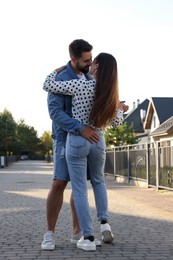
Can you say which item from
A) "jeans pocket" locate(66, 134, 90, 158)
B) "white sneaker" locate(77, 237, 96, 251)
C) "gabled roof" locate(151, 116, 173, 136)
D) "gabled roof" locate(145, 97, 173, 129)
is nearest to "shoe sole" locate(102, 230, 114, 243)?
"white sneaker" locate(77, 237, 96, 251)

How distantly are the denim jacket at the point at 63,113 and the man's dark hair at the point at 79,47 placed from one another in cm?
22

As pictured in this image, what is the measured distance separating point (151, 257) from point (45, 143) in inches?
4869

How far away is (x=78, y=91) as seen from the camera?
15.8 feet

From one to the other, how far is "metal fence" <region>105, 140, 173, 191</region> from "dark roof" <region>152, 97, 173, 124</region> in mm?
19244

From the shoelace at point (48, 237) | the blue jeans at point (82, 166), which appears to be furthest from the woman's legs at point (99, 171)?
the shoelace at point (48, 237)

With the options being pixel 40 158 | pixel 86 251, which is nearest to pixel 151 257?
pixel 86 251

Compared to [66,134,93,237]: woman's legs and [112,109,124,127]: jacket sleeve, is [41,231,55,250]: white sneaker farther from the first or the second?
[112,109,124,127]: jacket sleeve

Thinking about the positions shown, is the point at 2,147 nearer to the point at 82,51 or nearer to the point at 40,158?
the point at 40,158

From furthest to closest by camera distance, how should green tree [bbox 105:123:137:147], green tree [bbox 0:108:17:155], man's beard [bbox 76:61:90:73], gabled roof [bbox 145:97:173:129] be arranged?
green tree [bbox 0:108:17:155] → gabled roof [bbox 145:97:173:129] → green tree [bbox 105:123:137:147] → man's beard [bbox 76:61:90:73]

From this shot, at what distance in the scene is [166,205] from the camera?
10.0 meters

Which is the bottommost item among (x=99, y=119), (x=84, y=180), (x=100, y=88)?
(x=84, y=180)

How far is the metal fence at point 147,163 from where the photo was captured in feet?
46.4

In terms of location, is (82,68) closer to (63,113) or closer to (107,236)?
(63,113)

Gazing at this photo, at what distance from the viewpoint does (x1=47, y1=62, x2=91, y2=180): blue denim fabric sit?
188 inches
